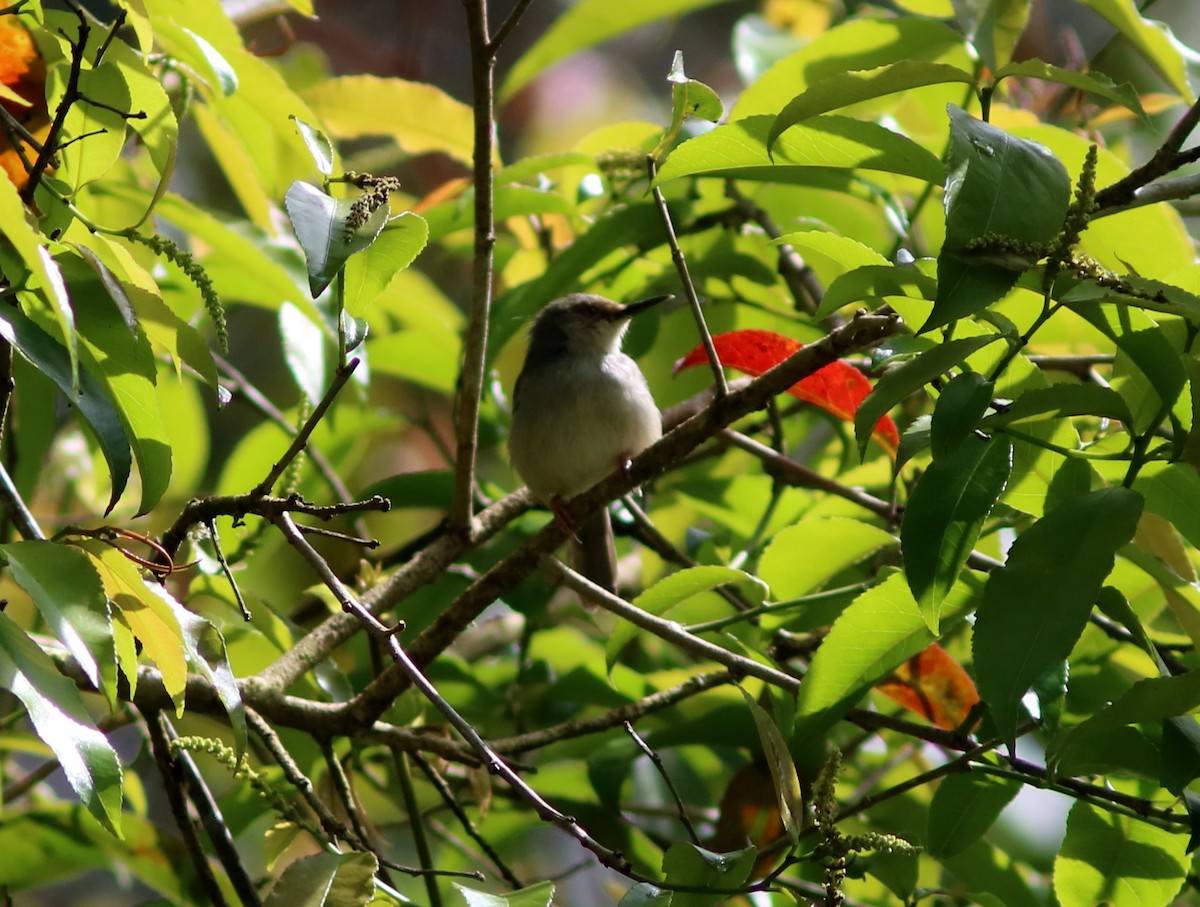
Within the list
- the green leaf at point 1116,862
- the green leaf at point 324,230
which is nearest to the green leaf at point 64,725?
the green leaf at point 324,230

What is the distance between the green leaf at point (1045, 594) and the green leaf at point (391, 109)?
2078 mm

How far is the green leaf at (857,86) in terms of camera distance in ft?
5.28

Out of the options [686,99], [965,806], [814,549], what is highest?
[686,99]

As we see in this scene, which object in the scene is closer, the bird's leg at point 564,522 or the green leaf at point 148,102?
the green leaf at point 148,102

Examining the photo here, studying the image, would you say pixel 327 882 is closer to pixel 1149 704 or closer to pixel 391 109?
pixel 1149 704

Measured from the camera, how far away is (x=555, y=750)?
2990mm

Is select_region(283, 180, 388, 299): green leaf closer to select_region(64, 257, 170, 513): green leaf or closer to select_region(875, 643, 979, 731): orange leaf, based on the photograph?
select_region(64, 257, 170, 513): green leaf

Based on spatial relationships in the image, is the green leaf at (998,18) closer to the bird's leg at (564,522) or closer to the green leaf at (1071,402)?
the green leaf at (1071,402)

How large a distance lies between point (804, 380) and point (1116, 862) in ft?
3.32

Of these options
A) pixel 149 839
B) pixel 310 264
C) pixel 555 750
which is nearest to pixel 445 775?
pixel 555 750

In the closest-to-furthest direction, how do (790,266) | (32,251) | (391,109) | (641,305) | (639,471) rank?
1. (32,251)
2. (639,471)
3. (391,109)
4. (790,266)
5. (641,305)

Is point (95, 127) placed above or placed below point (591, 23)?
below

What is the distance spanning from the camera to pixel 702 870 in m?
1.77

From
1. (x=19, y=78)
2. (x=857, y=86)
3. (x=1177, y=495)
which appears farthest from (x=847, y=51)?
(x=19, y=78)
